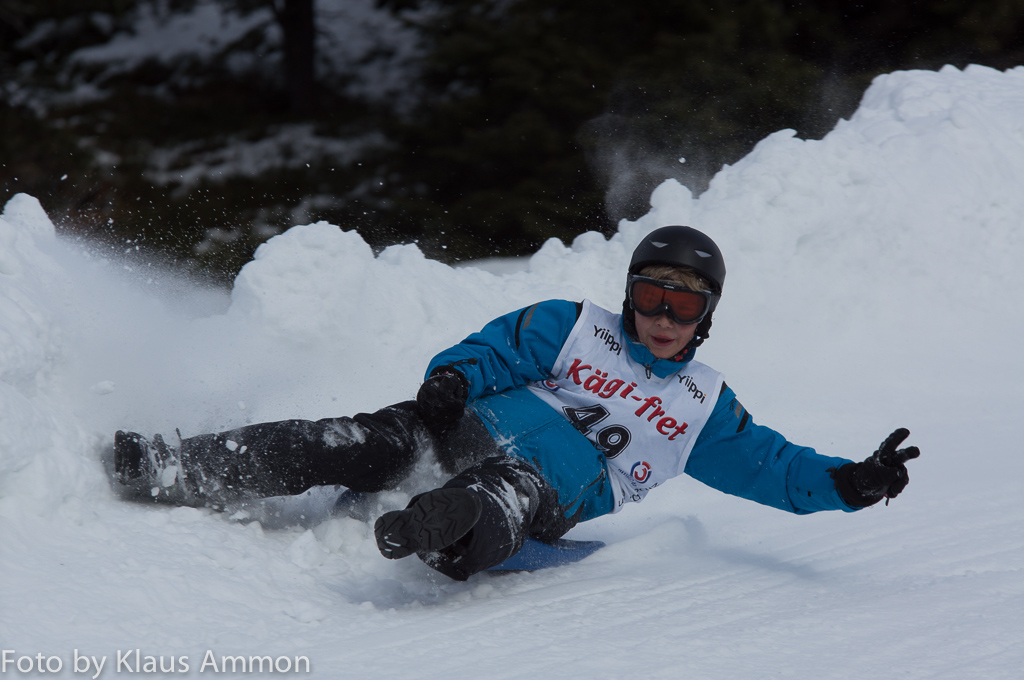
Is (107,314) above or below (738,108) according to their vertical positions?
below

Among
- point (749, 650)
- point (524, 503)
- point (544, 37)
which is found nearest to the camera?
point (749, 650)

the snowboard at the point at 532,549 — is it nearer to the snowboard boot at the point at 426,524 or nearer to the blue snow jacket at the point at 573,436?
the blue snow jacket at the point at 573,436

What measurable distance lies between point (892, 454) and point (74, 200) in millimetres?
8574

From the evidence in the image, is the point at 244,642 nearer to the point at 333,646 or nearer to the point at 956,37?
the point at 333,646

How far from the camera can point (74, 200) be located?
341 inches

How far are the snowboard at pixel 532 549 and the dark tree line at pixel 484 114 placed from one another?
14.5 feet

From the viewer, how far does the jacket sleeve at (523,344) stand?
256cm

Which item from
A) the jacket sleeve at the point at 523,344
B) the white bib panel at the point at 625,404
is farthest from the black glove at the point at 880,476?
the jacket sleeve at the point at 523,344

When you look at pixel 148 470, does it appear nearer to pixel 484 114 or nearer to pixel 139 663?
pixel 139 663

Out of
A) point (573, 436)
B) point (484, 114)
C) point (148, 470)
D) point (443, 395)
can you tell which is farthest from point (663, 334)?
point (484, 114)

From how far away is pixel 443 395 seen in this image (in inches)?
89.8

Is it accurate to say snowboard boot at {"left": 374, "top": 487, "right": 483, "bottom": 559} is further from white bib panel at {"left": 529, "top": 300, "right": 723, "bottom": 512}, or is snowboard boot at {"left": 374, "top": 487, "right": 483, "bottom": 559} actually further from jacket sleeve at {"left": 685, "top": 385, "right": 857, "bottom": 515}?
jacket sleeve at {"left": 685, "top": 385, "right": 857, "bottom": 515}

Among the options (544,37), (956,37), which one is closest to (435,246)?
(544,37)

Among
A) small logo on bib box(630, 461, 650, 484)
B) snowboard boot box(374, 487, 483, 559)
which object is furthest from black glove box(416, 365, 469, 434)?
small logo on bib box(630, 461, 650, 484)
